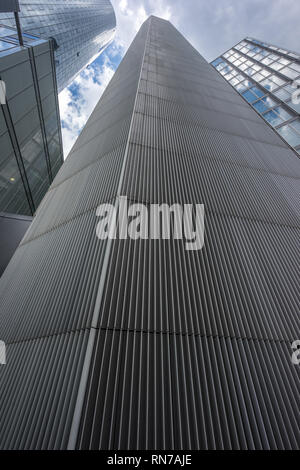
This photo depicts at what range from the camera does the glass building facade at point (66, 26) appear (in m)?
22.7

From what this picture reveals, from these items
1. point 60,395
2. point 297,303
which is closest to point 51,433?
point 60,395

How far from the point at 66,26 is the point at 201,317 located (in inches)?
1829

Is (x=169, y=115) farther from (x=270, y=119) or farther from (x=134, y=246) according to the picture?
(x=270, y=119)

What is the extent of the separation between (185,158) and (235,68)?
79.1 feet

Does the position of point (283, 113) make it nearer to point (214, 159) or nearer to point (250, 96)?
point (250, 96)

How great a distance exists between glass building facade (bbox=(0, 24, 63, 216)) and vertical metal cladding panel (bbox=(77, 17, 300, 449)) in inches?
429

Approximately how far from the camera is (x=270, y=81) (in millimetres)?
16219

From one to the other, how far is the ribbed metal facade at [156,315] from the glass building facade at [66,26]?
22658mm

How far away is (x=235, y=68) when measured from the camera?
2203 centimetres

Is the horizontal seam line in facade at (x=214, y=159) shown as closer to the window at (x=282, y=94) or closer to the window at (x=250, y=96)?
the window at (x=282, y=94)

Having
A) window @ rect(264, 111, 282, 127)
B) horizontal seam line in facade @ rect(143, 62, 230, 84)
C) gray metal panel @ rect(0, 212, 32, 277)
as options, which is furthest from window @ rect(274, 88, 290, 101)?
gray metal panel @ rect(0, 212, 32, 277)

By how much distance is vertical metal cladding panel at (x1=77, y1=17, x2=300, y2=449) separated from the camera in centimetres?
243

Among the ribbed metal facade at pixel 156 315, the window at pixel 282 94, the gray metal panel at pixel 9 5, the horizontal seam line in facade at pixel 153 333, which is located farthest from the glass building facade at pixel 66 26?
the horizontal seam line in facade at pixel 153 333

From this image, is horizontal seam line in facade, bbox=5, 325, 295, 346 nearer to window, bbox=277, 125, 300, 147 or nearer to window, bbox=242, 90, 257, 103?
window, bbox=277, 125, 300, 147
